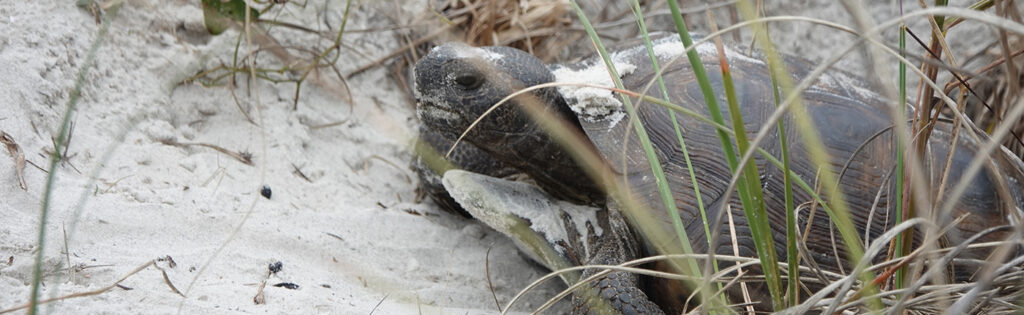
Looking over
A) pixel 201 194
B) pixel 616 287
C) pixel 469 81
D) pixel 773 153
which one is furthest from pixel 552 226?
pixel 201 194

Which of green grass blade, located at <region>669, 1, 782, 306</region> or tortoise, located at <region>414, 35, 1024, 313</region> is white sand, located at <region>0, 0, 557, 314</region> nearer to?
tortoise, located at <region>414, 35, 1024, 313</region>

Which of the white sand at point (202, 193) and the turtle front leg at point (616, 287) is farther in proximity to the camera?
the turtle front leg at point (616, 287)

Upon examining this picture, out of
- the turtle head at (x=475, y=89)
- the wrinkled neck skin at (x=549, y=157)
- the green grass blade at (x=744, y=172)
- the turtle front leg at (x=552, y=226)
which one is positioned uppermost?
the turtle head at (x=475, y=89)

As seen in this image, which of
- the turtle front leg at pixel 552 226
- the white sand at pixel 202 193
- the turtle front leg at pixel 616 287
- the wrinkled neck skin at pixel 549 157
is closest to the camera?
the white sand at pixel 202 193

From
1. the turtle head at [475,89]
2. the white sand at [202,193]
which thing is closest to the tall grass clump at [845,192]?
the turtle head at [475,89]

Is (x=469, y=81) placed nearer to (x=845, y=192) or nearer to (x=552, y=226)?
(x=552, y=226)

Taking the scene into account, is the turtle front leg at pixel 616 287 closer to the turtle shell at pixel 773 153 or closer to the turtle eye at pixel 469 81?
the turtle shell at pixel 773 153
